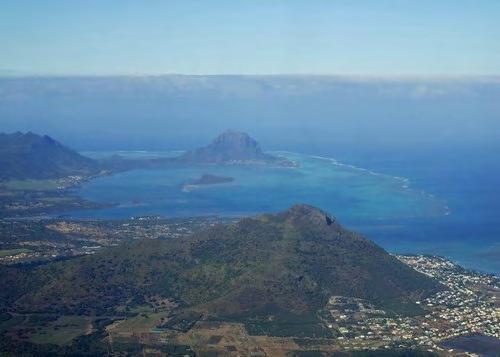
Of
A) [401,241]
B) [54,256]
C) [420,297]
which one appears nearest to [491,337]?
[420,297]

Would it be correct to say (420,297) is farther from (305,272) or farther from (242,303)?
(242,303)

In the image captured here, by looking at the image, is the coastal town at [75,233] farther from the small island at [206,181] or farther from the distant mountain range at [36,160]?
the distant mountain range at [36,160]

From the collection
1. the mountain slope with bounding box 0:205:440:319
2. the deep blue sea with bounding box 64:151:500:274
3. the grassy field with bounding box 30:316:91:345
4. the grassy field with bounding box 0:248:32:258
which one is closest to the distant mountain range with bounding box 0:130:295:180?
the deep blue sea with bounding box 64:151:500:274

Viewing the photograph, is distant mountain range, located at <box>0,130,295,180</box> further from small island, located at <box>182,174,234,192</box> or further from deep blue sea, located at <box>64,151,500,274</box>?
small island, located at <box>182,174,234,192</box>

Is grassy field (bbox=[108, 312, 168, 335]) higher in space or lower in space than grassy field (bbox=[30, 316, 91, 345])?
higher

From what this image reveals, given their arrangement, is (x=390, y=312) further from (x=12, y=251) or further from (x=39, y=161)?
(x=39, y=161)

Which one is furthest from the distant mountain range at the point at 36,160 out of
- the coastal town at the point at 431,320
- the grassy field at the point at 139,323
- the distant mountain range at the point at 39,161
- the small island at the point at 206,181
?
the coastal town at the point at 431,320
